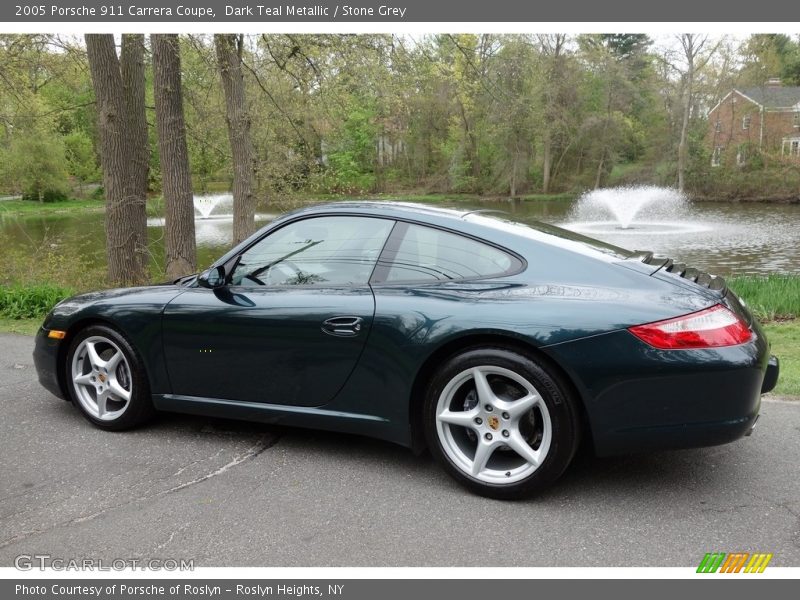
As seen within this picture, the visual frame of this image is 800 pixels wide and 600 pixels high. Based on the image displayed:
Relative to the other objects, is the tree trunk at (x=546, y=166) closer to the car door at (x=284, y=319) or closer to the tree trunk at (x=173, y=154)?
the tree trunk at (x=173, y=154)

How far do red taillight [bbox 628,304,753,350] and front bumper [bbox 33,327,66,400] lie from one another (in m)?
3.53

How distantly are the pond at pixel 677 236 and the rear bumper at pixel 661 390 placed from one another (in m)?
8.39

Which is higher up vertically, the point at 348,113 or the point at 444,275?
the point at 348,113

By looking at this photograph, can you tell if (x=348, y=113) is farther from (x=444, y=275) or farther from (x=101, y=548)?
(x=101, y=548)

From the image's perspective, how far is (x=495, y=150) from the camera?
Answer: 188 feet

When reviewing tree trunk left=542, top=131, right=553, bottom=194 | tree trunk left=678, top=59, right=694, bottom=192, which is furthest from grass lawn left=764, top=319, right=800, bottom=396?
tree trunk left=542, top=131, right=553, bottom=194

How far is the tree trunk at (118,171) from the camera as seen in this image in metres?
11.1

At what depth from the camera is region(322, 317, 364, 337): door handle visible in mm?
3404

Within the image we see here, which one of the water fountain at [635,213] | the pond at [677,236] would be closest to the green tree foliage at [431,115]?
the pond at [677,236]

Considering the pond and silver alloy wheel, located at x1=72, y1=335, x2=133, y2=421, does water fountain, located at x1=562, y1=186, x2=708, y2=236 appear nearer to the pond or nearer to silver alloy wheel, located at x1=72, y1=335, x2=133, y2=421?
the pond

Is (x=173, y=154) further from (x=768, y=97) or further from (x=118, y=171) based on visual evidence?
(x=768, y=97)

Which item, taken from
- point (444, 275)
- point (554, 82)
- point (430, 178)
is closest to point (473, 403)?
point (444, 275)

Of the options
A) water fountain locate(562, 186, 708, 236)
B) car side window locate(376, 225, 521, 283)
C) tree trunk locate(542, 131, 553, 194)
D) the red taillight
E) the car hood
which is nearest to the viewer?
the red taillight
